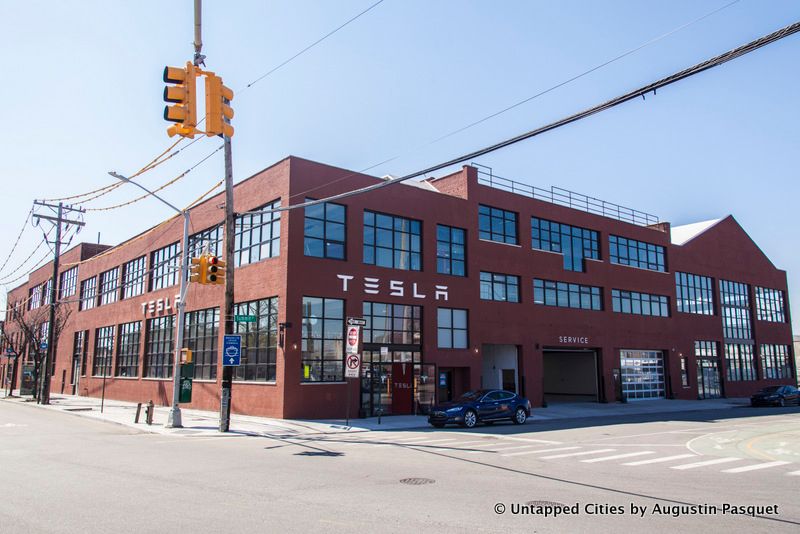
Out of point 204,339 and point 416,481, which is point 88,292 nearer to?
point 204,339

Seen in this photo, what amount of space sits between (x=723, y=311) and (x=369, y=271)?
110ft

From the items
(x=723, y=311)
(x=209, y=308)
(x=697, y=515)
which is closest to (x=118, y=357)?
(x=209, y=308)

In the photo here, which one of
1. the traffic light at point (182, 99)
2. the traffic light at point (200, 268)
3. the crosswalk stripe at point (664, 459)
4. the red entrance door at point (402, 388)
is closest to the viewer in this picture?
the traffic light at point (182, 99)

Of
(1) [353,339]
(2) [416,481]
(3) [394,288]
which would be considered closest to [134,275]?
(3) [394,288]

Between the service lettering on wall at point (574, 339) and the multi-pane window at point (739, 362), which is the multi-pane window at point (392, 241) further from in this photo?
the multi-pane window at point (739, 362)

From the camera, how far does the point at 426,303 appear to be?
2908 centimetres

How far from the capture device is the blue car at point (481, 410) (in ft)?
75.5

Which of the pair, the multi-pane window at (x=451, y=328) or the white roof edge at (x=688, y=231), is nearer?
the multi-pane window at (x=451, y=328)

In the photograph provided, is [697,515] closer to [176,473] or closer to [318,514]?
[318,514]

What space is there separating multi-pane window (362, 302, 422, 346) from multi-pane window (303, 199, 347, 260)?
9.43ft

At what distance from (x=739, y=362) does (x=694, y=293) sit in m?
7.78

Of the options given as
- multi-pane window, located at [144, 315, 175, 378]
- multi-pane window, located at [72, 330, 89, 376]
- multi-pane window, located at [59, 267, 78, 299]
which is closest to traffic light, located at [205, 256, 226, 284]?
multi-pane window, located at [144, 315, 175, 378]

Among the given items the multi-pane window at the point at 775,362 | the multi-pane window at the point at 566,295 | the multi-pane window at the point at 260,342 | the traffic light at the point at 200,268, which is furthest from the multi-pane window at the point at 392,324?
the multi-pane window at the point at 775,362

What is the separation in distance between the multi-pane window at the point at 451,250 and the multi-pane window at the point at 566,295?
229 inches
